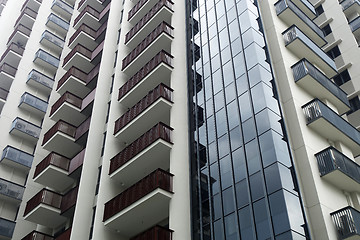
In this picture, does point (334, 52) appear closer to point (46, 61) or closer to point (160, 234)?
point (160, 234)

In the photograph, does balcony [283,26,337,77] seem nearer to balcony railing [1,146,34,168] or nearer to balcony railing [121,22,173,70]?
balcony railing [121,22,173,70]

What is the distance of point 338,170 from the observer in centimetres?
1945

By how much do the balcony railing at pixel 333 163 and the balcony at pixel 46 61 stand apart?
3203 cm

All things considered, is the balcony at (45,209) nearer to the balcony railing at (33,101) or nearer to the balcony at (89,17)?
the balcony railing at (33,101)

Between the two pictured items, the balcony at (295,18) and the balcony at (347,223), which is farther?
the balcony at (295,18)

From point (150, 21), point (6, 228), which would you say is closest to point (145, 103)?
point (150, 21)

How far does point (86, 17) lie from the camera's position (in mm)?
43438

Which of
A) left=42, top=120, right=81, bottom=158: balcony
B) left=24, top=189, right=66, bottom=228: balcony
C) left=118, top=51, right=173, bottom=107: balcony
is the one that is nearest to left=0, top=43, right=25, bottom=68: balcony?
left=42, top=120, right=81, bottom=158: balcony

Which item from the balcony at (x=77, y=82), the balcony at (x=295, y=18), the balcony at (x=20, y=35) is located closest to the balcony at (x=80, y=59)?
the balcony at (x=77, y=82)

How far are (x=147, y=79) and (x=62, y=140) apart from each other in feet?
30.4

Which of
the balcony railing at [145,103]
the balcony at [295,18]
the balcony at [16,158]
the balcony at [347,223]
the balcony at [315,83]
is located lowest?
the balcony at [347,223]

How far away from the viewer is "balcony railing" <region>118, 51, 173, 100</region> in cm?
2875

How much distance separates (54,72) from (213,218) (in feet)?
97.7

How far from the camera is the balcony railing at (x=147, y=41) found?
30964 millimetres
